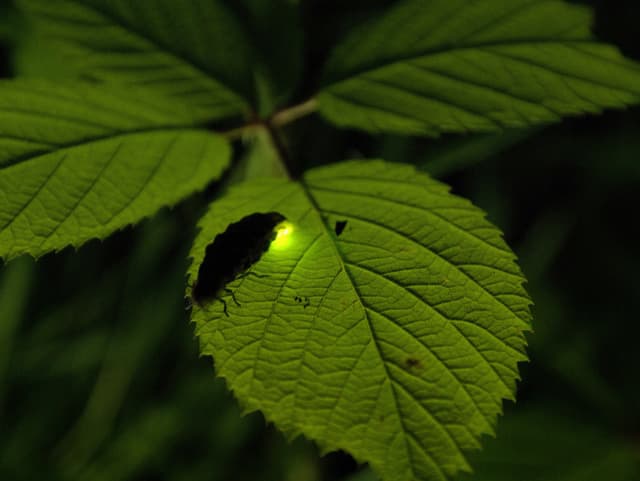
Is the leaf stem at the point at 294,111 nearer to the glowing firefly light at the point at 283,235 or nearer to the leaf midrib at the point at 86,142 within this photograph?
the leaf midrib at the point at 86,142

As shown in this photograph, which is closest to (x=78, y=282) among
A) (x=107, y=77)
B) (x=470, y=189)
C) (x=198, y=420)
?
(x=198, y=420)

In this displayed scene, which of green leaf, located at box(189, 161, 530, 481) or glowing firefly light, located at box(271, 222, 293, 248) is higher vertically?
glowing firefly light, located at box(271, 222, 293, 248)

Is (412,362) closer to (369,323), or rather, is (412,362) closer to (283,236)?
(369,323)

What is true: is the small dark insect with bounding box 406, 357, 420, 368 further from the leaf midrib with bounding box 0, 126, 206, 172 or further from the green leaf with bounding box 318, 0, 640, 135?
the leaf midrib with bounding box 0, 126, 206, 172

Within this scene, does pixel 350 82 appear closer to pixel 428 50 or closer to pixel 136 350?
pixel 428 50

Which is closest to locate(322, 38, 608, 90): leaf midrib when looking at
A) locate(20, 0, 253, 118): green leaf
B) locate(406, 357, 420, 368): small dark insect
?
locate(20, 0, 253, 118): green leaf

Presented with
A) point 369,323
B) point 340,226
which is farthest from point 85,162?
point 369,323

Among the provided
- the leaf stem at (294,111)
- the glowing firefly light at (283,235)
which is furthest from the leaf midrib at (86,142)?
the glowing firefly light at (283,235)
